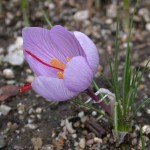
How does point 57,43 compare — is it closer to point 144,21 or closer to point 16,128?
point 16,128

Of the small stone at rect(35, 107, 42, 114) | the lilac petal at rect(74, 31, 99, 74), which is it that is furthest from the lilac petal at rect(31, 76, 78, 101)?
the small stone at rect(35, 107, 42, 114)

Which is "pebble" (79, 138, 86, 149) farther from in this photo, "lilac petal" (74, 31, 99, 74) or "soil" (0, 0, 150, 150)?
"lilac petal" (74, 31, 99, 74)

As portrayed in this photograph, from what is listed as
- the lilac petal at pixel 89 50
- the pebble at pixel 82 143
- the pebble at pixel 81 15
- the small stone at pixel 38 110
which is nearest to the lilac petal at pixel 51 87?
the lilac petal at pixel 89 50

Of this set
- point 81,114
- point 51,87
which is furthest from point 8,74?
point 51,87

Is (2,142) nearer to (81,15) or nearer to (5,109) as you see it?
(5,109)

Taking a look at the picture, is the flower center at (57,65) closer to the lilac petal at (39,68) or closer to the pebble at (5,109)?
the lilac petal at (39,68)

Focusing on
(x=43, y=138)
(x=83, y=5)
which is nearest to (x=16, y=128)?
(x=43, y=138)
